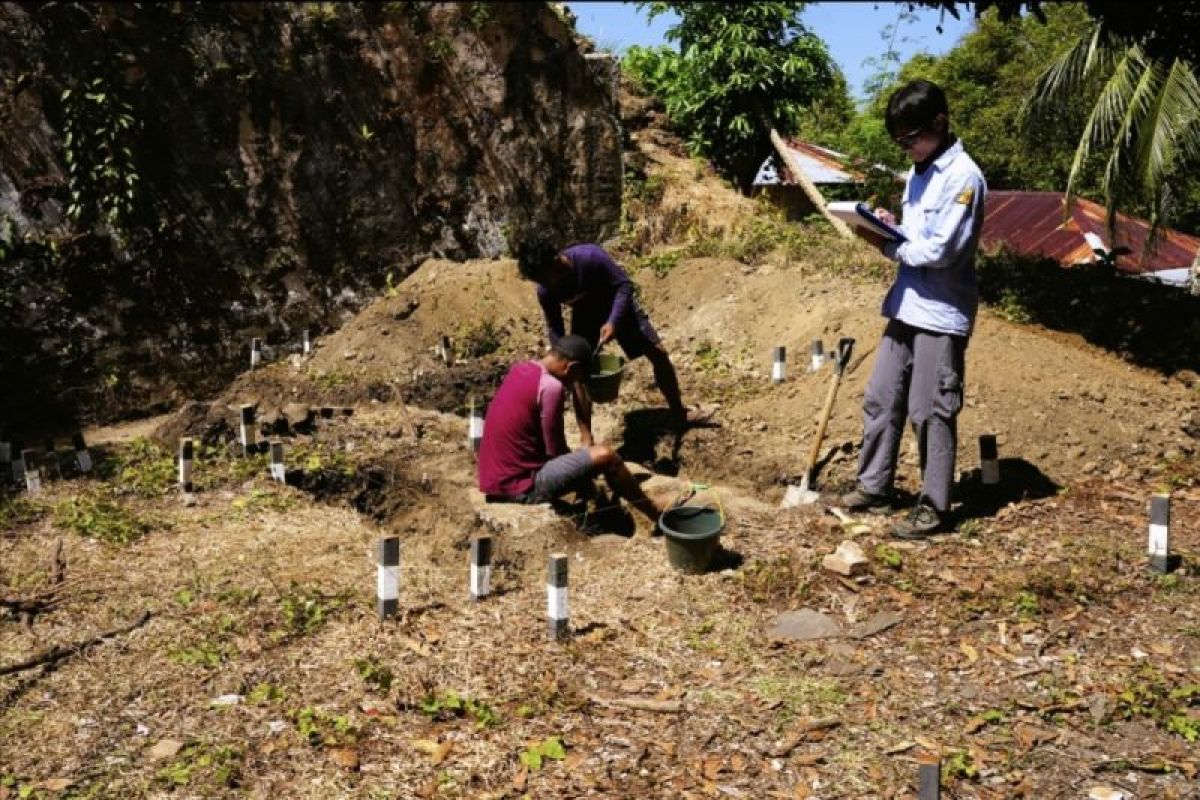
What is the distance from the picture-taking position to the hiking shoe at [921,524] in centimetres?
575

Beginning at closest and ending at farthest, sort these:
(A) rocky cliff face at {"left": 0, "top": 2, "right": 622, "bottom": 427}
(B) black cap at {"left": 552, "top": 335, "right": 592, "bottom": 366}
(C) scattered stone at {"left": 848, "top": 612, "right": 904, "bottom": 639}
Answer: (C) scattered stone at {"left": 848, "top": 612, "right": 904, "bottom": 639}, (B) black cap at {"left": 552, "top": 335, "right": 592, "bottom": 366}, (A) rocky cliff face at {"left": 0, "top": 2, "right": 622, "bottom": 427}

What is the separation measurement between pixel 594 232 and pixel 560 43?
2.44m

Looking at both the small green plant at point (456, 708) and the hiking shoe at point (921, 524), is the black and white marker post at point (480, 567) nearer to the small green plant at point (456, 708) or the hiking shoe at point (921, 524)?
the small green plant at point (456, 708)

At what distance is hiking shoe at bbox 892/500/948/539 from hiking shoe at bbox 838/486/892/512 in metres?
0.31

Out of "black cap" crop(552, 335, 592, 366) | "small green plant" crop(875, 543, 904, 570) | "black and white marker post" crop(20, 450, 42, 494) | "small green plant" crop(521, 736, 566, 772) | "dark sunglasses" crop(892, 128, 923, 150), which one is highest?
"dark sunglasses" crop(892, 128, 923, 150)

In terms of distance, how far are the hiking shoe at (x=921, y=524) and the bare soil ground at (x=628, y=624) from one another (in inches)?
4.4

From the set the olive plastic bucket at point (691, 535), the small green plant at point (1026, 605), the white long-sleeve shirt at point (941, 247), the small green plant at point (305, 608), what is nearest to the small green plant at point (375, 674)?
the small green plant at point (305, 608)

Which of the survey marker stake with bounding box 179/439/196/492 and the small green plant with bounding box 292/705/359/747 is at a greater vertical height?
the survey marker stake with bounding box 179/439/196/492

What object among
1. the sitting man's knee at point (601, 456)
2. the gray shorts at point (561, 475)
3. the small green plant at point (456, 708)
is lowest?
the small green plant at point (456, 708)

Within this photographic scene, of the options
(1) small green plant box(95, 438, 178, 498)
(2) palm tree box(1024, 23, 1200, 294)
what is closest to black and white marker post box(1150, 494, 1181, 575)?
(2) palm tree box(1024, 23, 1200, 294)

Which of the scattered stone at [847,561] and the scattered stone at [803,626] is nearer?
the scattered stone at [803,626]

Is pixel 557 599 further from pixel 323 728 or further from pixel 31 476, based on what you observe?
pixel 31 476

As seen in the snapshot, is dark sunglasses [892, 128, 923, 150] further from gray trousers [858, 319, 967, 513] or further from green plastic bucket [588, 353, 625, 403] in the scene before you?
green plastic bucket [588, 353, 625, 403]

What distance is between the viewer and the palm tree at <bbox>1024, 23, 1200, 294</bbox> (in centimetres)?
962
